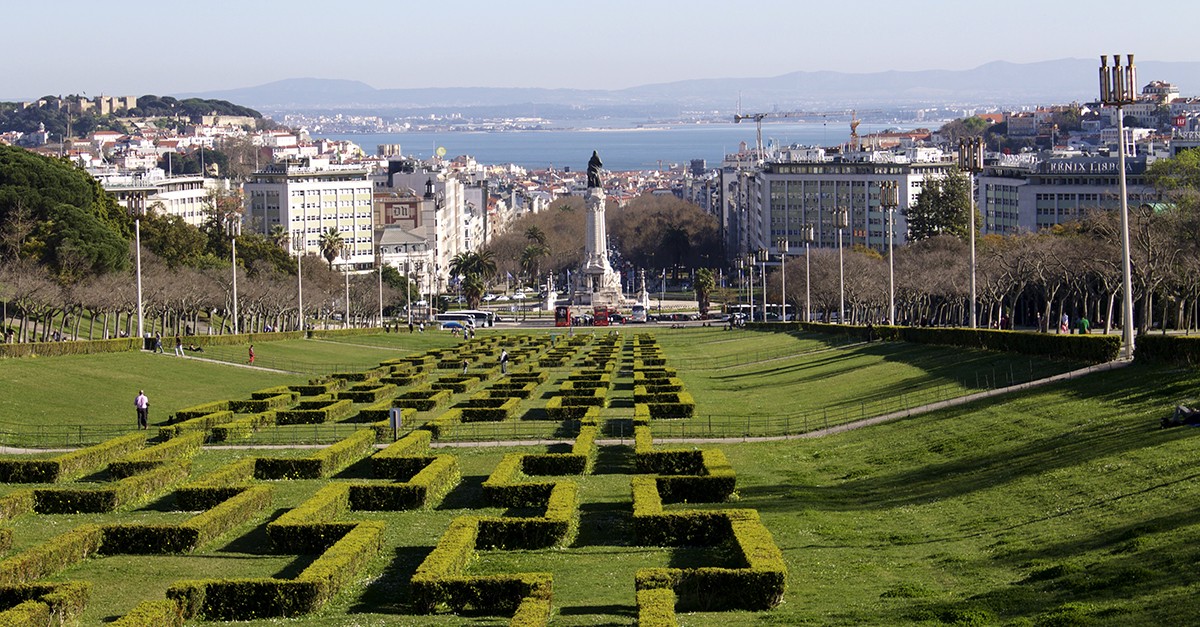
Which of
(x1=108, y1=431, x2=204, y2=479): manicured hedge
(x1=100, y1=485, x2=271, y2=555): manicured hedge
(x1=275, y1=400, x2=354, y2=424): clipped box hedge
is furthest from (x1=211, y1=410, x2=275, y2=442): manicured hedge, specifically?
(x1=100, y1=485, x2=271, y2=555): manicured hedge

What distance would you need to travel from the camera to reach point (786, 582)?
1033 inches

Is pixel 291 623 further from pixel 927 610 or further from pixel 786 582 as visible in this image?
pixel 927 610

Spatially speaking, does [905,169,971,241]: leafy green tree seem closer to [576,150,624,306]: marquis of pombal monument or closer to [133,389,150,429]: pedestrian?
[576,150,624,306]: marquis of pombal monument

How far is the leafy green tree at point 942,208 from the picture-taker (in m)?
156

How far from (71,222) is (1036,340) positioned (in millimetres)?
68515

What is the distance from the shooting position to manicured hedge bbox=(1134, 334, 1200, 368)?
3850 cm

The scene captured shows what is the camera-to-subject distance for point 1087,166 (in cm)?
16925

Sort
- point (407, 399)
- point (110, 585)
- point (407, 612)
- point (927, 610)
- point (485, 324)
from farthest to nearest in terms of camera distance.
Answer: point (485, 324)
point (407, 399)
point (110, 585)
point (407, 612)
point (927, 610)

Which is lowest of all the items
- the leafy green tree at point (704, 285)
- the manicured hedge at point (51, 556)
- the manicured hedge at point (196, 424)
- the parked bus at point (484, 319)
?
the parked bus at point (484, 319)

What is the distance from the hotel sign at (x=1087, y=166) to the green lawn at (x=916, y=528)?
122 m

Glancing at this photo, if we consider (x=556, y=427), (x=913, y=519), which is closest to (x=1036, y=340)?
(x=556, y=427)

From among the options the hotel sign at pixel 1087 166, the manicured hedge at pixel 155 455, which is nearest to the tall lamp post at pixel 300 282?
the manicured hedge at pixel 155 455

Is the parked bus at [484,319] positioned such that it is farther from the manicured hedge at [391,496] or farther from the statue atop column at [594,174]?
the manicured hedge at [391,496]

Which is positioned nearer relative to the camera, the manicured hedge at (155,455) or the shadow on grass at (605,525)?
the shadow on grass at (605,525)
